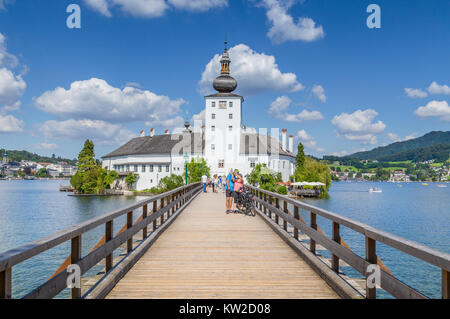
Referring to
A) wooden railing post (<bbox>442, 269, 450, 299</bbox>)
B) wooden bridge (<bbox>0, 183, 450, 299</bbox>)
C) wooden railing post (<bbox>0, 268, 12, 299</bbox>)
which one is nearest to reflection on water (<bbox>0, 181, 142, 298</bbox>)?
wooden bridge (<bbox>0, 183, 450, 299</bbox>)

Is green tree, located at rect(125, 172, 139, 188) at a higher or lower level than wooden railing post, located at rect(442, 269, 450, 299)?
lower

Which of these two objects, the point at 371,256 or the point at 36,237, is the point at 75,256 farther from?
the point at 36,237

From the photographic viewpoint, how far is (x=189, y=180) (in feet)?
218

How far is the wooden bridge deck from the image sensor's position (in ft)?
15.9

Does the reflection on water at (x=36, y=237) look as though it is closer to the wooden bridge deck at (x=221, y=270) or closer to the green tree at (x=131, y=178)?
the wooden bridge deck at (x=221, y=270)

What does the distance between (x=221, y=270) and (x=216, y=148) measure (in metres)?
65.8

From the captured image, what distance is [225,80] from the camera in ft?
230

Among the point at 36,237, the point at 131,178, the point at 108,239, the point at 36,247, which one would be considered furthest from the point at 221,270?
the point at 131,178

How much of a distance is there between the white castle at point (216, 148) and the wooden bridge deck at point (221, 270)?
59.8 m

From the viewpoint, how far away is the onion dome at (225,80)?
69938 millimetres

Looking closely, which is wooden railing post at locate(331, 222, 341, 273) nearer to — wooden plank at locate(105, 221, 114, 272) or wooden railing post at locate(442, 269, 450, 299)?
wooden railing post at locate(442, 269, 450, 299)

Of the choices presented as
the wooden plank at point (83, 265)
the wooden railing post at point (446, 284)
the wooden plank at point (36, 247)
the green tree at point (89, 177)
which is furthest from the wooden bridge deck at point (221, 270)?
the green tree at point (89, 177)
